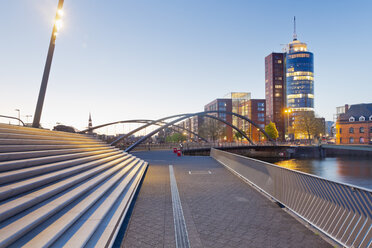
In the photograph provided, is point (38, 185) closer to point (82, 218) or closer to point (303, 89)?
point (82, 218)

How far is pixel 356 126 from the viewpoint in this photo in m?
66.1

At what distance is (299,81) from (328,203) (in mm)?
147274

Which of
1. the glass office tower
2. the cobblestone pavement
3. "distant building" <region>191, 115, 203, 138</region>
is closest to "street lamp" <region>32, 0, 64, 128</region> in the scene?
the cobblestone pavement

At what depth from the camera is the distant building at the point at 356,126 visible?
6431 centimetres

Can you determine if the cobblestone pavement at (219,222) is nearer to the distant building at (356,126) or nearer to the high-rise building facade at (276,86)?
the distant building at (356,126)

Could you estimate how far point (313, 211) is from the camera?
5477 mm

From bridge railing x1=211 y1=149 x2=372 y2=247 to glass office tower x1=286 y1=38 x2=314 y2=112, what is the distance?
14070cm

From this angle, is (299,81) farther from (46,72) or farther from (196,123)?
(46,72)

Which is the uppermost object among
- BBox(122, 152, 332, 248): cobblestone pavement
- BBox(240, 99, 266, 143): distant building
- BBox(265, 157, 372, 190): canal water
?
BBox(240, 99, 266, 143): distant building

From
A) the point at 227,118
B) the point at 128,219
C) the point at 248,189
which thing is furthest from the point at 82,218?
the point at 227,118

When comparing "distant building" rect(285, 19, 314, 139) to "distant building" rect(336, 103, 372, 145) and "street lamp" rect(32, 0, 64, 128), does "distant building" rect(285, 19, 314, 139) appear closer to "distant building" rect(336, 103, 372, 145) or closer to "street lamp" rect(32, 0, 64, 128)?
"distant building" rect(336, 103, 372, 145)

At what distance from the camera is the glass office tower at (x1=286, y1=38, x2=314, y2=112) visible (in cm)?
13438

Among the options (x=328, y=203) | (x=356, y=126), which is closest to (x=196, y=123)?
(x=356, y=126)

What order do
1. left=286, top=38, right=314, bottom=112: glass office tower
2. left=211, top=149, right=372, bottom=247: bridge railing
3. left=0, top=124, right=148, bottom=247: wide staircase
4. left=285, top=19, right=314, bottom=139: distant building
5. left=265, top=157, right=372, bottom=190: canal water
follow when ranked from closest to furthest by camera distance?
1. left=0, top=124, right=148, bottom=247: wide staircase
2. left=211, top=149, right=372, bottom=247: bridge railing
3. left=265, top=157, right=372, bottom=190: canal water
4. left=285, top=19, right=314, bottom=139: distant building
5. left=286, top=38, right=314, bottom=112: glass office tower
